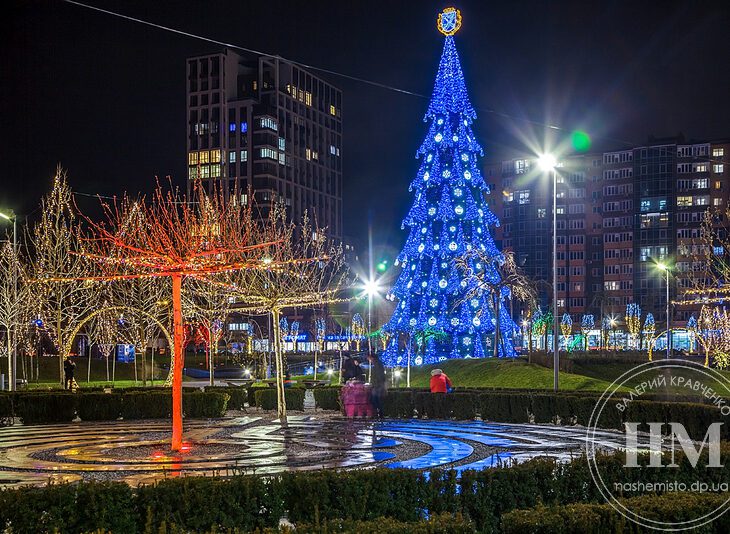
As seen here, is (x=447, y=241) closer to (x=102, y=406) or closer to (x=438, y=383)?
(x=438, y=383)

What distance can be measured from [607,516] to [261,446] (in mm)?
13152

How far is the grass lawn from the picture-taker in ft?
133

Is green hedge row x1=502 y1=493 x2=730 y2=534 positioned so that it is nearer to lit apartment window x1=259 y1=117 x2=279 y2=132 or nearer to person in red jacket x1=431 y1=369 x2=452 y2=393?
person in red jacket x1=431 y1=369 x2=452 y2=393

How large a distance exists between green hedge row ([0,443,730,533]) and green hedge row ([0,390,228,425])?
1887cm

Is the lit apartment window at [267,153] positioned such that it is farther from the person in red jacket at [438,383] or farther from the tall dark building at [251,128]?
the person in red jacket at [438,383]

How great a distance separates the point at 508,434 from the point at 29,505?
16712mm

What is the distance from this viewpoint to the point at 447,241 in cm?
4978

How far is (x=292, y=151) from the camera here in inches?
6083

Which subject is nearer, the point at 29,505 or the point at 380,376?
the point at 29,505

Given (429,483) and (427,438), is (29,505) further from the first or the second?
(427,438)

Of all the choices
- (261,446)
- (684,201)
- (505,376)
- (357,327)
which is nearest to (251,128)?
(357,327)

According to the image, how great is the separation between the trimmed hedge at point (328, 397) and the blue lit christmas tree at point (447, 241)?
53.8 feet

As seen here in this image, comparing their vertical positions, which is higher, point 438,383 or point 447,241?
point 447,241

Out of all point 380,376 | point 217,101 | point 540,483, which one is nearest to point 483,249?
point 380,376
